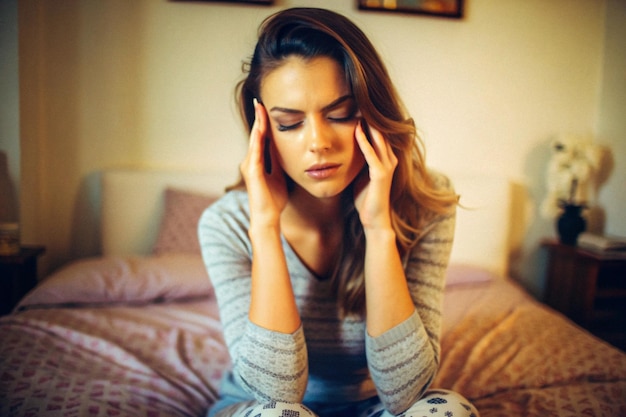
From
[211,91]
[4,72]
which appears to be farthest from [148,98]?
[4,72]

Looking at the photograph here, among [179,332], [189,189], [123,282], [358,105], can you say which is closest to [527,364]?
[358,105]

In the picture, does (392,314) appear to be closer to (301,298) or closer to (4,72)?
(301,298)

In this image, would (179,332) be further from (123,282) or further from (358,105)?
(358,105)

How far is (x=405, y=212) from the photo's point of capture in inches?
34.6

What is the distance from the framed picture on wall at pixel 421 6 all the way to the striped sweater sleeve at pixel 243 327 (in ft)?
4.75

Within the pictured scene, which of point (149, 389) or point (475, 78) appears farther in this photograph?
point (475, 78)

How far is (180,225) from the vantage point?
181cm

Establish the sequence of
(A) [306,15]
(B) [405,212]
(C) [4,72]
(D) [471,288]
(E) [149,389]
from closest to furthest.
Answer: (A) [306,15]
(B) [405,212]
(E) [149,389]
(C) [4,72]
(D) [471,288]

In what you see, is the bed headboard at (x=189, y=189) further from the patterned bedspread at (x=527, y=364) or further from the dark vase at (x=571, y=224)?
the patterned bedspread at (x=527, y=364)

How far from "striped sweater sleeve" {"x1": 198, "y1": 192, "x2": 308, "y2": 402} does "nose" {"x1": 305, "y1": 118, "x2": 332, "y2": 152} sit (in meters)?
0.28

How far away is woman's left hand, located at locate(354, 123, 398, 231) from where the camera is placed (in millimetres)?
782

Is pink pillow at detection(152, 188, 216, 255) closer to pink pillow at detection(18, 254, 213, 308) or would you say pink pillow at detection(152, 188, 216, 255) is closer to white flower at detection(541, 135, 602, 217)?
pink pillow at detection(18, 254, 213, 308)

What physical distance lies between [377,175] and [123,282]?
117 centimetres

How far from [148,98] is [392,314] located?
172 centimetres
